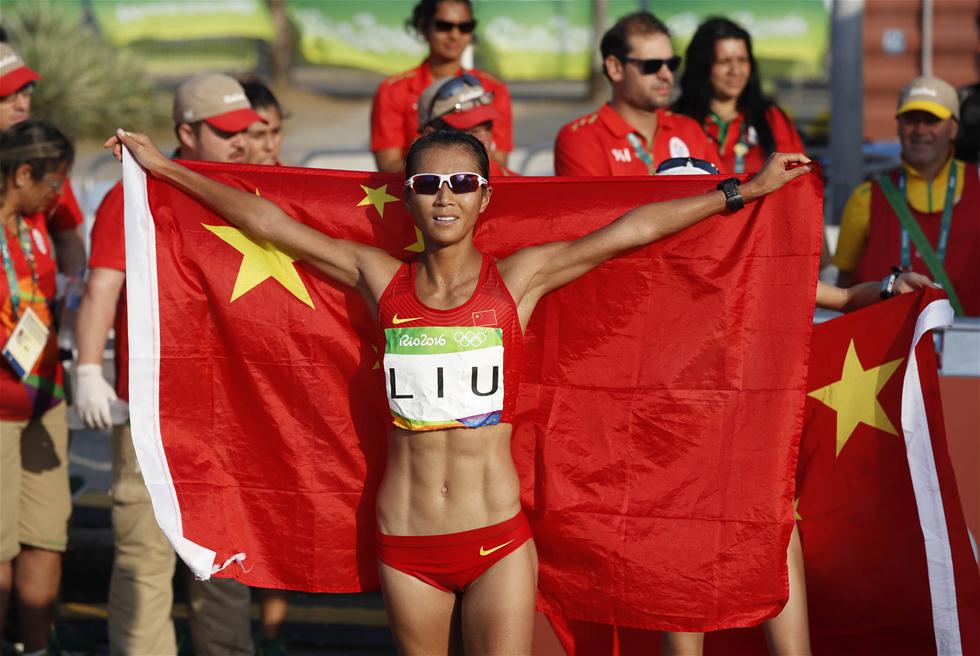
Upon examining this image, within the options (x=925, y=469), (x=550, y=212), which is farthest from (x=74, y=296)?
(x=925, y=469)

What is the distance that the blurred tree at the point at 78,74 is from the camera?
17.9 meters

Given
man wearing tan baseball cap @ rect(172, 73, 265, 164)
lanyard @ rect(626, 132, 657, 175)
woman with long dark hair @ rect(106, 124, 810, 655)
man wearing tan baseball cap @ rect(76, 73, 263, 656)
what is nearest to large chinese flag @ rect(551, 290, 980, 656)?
woman with long dark hair @ rect(106, 124, 810, 655)

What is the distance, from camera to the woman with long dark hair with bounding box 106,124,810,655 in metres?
4.68

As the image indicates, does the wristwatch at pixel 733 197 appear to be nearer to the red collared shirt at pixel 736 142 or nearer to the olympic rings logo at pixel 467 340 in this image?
the olympic rings logo at pixel 467 340

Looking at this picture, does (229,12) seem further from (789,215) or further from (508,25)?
(789,215)

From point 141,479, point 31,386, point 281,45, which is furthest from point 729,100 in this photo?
point 281,45

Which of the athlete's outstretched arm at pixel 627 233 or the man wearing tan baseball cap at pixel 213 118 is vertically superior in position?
the man wearing tan baseball cap at pixel 213 118

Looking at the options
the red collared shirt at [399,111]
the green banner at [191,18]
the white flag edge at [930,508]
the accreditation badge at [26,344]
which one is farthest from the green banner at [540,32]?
the white flag edge at [930,508]

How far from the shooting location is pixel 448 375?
15.3 feet

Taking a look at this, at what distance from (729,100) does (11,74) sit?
3.44 metres

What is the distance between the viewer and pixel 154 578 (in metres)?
6.12

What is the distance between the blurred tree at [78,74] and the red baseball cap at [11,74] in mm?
11441

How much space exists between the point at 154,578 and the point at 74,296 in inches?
51.2

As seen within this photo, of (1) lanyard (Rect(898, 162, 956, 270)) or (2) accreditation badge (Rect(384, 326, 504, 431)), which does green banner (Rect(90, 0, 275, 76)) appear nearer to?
(1) lanyard (Rect(898, 162, 956, 270))
